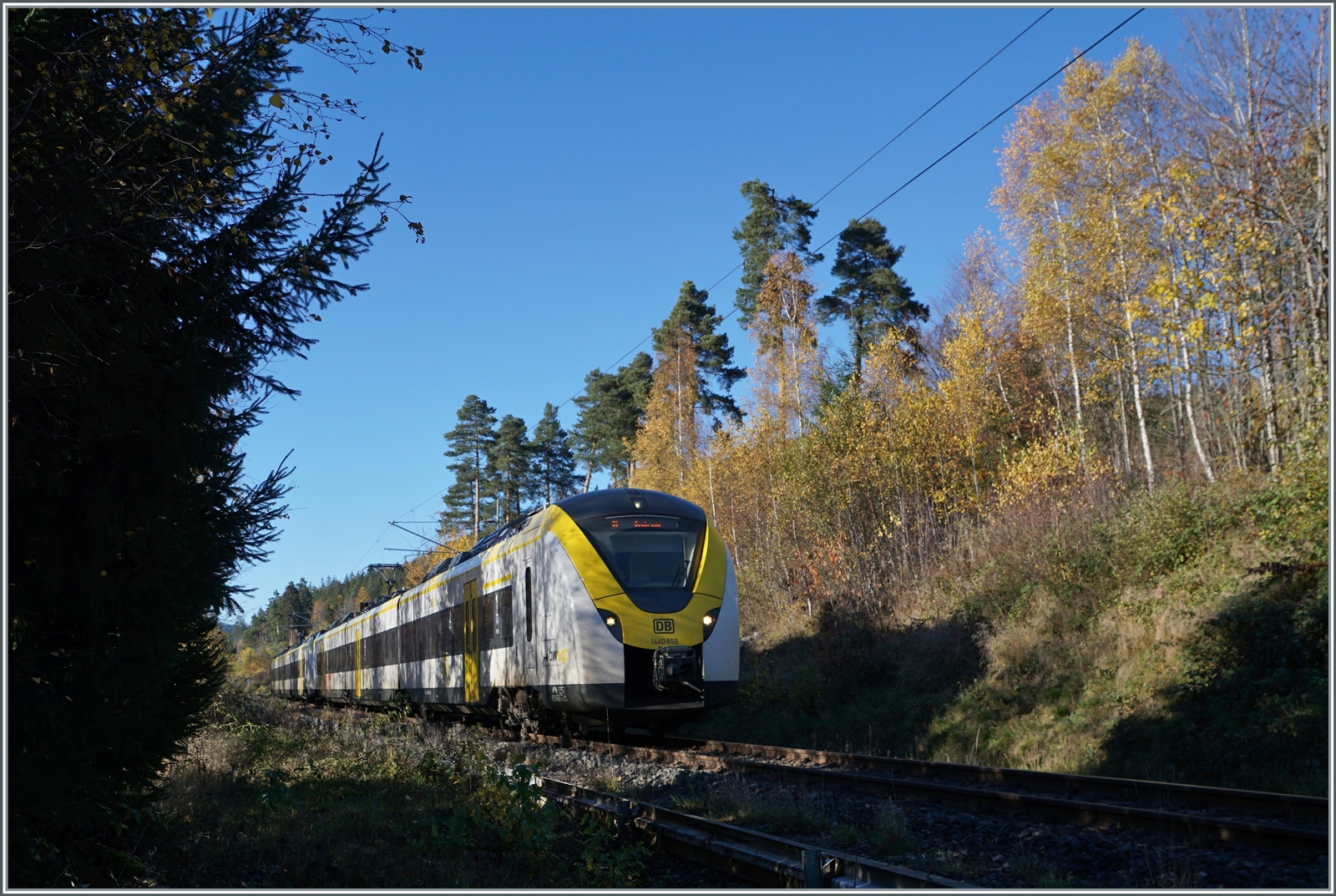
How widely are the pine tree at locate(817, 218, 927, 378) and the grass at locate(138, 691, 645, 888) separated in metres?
31.2

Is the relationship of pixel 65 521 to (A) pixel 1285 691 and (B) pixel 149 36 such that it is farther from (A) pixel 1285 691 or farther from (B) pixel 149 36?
(A) pixel 1285 691

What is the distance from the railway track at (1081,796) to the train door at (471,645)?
480cm

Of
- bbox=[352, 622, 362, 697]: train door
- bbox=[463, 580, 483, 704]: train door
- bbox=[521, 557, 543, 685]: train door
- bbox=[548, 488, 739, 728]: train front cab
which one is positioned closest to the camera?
bbox=[548, 488, 739, 728]: train front cab

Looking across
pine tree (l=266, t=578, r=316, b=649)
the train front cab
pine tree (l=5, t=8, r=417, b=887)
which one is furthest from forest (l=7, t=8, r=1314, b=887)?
pine tree (l=266, t=578, r=316, b=649)

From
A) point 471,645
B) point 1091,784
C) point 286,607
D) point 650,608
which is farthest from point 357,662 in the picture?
point 286,607

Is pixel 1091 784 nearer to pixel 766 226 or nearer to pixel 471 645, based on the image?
pixel 471 645

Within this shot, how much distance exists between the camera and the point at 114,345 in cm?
511

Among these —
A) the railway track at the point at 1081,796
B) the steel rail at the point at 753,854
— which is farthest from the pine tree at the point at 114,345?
the railway track at the point at 1081,796

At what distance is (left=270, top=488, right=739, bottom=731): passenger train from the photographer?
12164mm

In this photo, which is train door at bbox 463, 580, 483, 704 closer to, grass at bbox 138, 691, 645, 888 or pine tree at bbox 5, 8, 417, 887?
grass at bbox 138, 691, 645, 888

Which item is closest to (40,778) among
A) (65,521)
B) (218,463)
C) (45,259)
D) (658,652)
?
(65,521)

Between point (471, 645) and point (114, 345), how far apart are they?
1205 cm

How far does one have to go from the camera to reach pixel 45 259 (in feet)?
15.4

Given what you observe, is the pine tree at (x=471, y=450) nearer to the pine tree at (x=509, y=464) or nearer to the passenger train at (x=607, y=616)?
the pine tree at (x=509, y=464)
